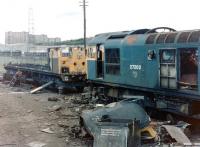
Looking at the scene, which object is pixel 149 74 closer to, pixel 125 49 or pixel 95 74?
pixel 125 49

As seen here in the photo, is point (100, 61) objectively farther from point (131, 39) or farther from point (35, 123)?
point (35, 123)

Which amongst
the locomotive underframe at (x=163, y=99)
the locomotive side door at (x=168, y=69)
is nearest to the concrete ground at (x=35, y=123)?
the locomotive underframe at (x=163, y=99)

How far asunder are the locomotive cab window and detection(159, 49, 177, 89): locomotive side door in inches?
140

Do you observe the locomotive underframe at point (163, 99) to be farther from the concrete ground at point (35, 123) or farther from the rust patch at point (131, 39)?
the concrete ground at point (35, 123)

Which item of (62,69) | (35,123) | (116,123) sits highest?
(62,69)

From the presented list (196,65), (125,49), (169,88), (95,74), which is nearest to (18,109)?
(95,74)

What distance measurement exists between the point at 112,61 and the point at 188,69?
17.4ft

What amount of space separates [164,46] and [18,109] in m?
8.38

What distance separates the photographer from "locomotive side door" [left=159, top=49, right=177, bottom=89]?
1491 cm

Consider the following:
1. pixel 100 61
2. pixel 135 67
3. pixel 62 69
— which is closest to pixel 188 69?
pixel 135 67

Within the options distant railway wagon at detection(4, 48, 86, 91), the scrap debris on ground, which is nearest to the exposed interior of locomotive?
the scrap debris on ground

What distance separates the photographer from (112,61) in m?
19.3

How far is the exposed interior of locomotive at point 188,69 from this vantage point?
46.2 feet

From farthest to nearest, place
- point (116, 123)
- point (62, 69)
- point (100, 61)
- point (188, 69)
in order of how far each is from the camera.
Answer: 1. point (62, 69)
2. point (100, 61)
3. point (188, 69)
4. point (116, 123)
